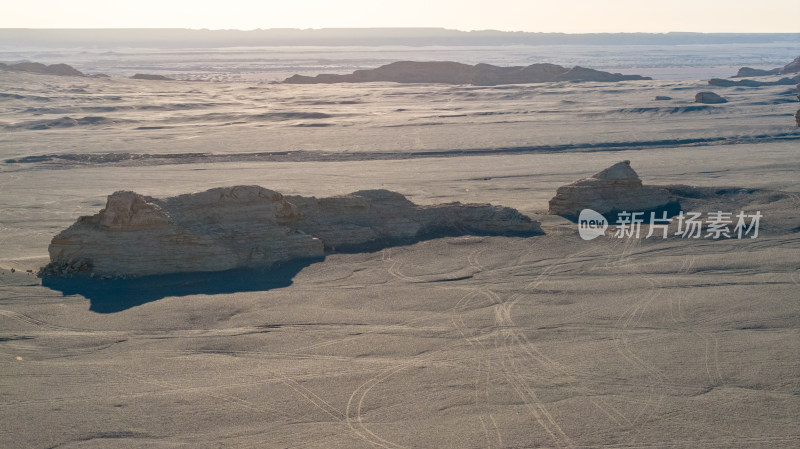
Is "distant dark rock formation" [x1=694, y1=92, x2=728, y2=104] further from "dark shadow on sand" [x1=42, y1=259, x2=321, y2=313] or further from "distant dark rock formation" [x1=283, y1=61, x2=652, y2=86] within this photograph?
"dark shadow on sand" [x1=42, y1=259, x2=321, y2=313]

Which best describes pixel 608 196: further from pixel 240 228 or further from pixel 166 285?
pixel 166 285

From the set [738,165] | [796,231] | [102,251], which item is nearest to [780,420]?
[796,231]

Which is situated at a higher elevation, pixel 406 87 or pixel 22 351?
pixel 406 87

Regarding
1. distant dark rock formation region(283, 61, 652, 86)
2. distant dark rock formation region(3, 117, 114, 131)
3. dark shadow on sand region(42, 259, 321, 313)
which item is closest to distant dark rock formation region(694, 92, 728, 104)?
distant dark rock formation region(283, 61, 652, 86)

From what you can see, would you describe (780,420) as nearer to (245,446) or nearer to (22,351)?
(245,446)

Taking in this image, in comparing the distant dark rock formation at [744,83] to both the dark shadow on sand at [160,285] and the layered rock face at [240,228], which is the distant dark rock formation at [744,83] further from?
the dark shadow on sand at [160,285]

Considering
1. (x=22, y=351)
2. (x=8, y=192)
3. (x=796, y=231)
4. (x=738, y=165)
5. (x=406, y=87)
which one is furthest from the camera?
(x=406, y=87)
